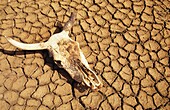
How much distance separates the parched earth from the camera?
2955mm

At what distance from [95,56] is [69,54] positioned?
40cm

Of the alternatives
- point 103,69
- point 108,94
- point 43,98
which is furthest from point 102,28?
Result: point 43,98

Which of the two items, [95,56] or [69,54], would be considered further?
[95,56]

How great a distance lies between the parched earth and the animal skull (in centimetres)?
16

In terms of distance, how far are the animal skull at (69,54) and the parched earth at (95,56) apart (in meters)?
0.16

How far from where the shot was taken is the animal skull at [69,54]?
288 centimetres

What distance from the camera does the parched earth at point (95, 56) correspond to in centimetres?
296

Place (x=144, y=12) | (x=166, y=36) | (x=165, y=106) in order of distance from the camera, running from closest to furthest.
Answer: (x=165, y=106), (x=166, y=36), (x=144, y=12)

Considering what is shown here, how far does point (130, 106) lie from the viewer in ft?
Result: 9.46

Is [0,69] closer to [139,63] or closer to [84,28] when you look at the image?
[84,28]

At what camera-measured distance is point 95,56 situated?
3.29m

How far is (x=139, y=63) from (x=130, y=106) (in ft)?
1.97

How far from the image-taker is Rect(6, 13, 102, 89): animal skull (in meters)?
2.88

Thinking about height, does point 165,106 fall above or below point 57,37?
below
